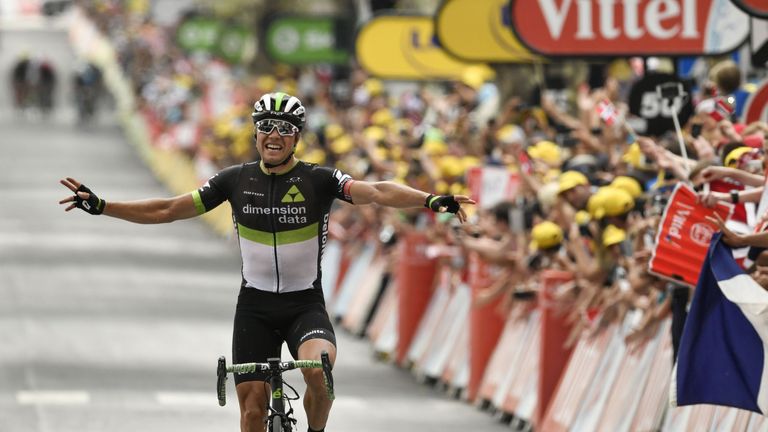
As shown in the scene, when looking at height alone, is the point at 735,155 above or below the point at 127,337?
above

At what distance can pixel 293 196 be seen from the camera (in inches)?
443

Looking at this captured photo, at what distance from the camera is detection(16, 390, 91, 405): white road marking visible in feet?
Result: 56.1

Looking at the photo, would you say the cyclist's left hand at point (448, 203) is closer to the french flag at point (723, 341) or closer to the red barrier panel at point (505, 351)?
the french flag at point (723, 341)

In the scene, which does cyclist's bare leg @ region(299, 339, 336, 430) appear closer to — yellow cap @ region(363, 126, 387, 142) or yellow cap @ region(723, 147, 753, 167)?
yellow cap @ region(723, 147, 753, 167)

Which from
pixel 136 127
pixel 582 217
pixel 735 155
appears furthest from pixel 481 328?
pixel 136 127

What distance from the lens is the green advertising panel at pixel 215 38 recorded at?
44000 mm

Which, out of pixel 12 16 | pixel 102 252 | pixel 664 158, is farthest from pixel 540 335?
pixel 12 16

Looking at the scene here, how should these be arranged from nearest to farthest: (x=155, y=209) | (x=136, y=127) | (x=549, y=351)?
(x=155, y=209)
(x=549, y=351)
(x=136, y=127)

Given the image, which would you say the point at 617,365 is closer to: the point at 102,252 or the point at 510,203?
the point at 510,203

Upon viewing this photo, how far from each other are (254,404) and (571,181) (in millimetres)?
Result: 4455

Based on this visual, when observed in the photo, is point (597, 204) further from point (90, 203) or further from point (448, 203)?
point (90, 203)

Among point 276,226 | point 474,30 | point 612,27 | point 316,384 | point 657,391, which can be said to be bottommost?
point 657,391

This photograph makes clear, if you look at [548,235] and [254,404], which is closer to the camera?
[254,404]

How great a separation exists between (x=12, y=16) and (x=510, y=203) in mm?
112013
